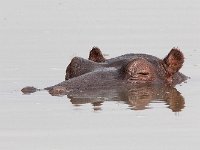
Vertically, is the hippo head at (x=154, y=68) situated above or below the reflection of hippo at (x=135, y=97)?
above

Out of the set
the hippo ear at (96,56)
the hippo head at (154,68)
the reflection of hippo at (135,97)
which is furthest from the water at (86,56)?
the hippo ear at (96,56)

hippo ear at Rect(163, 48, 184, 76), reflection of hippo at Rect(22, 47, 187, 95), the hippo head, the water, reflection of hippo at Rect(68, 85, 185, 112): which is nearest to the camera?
the water

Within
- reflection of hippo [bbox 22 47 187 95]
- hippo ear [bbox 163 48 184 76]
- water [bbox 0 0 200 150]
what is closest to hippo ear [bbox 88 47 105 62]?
reflection of hippo [bbox 22 47 187 95]

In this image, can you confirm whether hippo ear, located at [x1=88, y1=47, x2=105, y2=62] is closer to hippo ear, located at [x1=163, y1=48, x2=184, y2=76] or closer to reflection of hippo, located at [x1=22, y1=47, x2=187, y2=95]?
reflection of hippo, located at [x1=22, y1=47, x2=187, y2=95]

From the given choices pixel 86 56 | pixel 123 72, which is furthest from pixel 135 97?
pixel 86 56

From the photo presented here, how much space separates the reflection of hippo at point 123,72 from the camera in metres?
13.6

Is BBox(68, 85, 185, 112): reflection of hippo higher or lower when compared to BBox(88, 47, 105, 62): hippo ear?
lower

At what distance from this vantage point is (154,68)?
14172 millimetres

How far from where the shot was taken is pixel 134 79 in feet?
46.1

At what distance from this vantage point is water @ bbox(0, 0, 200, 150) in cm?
1023

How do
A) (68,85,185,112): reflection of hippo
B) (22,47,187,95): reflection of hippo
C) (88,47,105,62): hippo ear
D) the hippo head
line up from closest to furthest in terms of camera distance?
(68,85,185,112): reflection of hippo < (22,47,187,95): reflection of hippo < the hippo head < (88,47,105,62): hippo ear

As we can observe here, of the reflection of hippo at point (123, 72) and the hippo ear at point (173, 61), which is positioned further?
the hippo ear at point (173, 61)

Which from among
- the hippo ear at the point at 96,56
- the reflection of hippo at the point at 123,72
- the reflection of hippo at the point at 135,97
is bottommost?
the reflection of hippo at the point at 135,97

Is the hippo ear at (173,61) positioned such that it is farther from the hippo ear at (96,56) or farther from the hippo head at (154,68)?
the hippo ear at (96,56)
